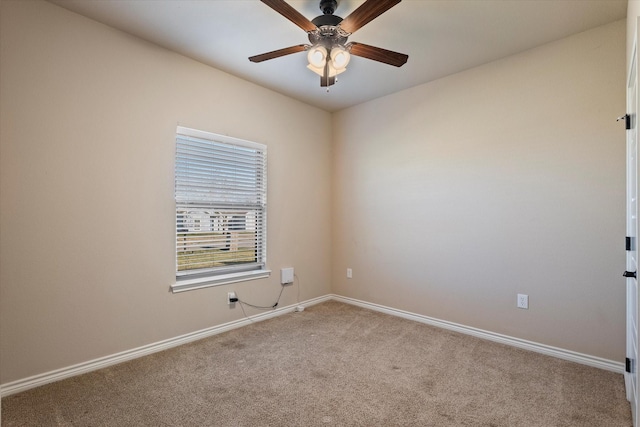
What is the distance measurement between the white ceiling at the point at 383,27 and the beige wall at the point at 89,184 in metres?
0.23

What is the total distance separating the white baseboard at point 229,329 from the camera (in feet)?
7.05

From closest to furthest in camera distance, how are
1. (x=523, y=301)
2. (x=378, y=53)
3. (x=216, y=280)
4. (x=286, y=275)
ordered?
(x=378, y=53), (x=523, y=301), (x=216, y=280), (x=286, y=275)

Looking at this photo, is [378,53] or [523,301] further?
[523,301]

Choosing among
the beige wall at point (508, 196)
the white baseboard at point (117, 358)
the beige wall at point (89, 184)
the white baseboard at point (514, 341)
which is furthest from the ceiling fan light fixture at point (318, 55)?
→ the white baseboard at point (514, 341)

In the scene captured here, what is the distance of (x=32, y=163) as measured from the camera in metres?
2.14

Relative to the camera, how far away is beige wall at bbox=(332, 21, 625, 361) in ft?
7.93

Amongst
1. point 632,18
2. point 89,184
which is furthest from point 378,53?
point 89,184

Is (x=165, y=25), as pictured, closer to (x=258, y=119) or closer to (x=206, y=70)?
(x=206, y=70)

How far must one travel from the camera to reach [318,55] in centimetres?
227

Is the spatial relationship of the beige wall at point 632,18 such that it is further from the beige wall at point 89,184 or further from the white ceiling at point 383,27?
the beige wall at point 89,184

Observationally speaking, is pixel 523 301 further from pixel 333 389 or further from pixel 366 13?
pixel 366 13

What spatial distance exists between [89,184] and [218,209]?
1.07 metres

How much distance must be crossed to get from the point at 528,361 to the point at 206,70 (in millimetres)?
3682

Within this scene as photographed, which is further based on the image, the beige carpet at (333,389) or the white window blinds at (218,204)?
the white window blinds at (218,204)
